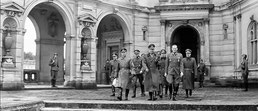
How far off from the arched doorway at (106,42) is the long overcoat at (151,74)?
14.6 m

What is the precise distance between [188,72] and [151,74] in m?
1.61

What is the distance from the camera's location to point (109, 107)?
400 inches

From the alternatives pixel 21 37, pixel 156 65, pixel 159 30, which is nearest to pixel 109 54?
pixel 159 30

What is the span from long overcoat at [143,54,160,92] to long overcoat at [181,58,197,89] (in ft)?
4.03

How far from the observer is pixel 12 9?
18.0 metres

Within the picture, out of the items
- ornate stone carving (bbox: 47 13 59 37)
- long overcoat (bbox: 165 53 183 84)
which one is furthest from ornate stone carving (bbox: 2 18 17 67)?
long overcoat (bbox: 165 53 183 84)

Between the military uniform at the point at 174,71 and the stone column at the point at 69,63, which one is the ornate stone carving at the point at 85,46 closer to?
the stone column at the point at 69,63

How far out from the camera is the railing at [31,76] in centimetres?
2423

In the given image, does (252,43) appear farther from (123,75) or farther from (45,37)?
(45,37)

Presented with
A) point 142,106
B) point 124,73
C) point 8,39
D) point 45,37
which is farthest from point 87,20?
point 142,106

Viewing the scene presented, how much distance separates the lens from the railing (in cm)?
2423

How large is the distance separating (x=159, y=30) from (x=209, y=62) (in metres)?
4.25

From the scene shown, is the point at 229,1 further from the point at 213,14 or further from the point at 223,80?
the point at 223,80

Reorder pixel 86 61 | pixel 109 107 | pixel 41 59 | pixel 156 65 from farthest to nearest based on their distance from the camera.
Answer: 1. pixel 41 59
2. pixel 86 61
3. pixel 156 65
4. pixel 109 107
